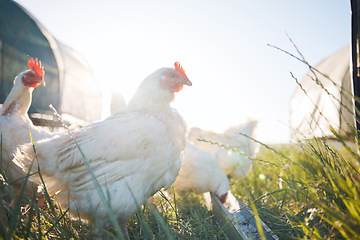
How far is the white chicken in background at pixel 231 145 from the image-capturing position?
4.43 m

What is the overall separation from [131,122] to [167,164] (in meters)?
0.41

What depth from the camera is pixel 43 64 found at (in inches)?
154

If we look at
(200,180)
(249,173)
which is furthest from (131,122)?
(249,173)

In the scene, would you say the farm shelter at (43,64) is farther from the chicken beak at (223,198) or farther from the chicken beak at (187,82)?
the chicken beak at (223,198)

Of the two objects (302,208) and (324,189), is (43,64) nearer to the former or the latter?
(302,208)

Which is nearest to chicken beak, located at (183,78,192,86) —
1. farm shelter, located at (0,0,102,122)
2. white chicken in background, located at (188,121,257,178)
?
white chicken in background, located at (188,121,257,178)

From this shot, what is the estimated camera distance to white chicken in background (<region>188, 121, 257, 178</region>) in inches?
175

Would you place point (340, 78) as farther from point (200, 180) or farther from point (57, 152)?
point (57, 152)

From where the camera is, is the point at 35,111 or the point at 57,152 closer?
the point at 57,152

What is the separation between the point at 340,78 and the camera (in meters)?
4.23

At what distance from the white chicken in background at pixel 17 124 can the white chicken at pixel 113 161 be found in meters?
0.52

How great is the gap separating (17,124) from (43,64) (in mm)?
2023

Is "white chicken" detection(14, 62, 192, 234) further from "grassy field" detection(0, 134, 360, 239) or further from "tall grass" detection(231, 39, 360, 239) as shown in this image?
"tall grass" detection(231, 39, 360, 239)

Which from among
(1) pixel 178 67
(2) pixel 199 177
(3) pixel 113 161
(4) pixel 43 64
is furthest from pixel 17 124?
(2) pixel 199 177
